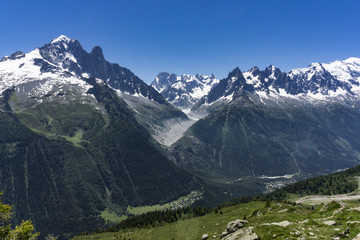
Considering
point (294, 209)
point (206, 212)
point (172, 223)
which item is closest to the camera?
point (294, 209)

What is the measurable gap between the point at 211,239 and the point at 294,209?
121ft

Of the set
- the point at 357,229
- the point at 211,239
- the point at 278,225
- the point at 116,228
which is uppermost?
the point at 357,229

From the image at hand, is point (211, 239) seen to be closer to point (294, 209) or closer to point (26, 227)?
point (294, 209)

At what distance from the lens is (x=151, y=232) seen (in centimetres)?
15138

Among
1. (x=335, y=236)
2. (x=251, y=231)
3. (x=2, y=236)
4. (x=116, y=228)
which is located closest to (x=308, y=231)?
(x=335, y=236)

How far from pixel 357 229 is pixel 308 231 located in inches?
368

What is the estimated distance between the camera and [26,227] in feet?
147

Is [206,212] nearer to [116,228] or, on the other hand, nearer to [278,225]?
[116,228]

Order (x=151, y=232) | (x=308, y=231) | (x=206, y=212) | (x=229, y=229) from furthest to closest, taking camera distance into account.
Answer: (x=206, y=212), (x=151, y=232), (x=229, y=229), (x=308, y=231)

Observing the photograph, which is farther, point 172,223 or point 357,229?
point 172,223

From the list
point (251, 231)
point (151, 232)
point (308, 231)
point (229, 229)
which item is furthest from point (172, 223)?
point (308, 231)

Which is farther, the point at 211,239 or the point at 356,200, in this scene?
the point at 356,200

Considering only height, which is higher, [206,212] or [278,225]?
[278,225]

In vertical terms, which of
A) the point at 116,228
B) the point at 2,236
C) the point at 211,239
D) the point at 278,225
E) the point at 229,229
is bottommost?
the point at 116,228
